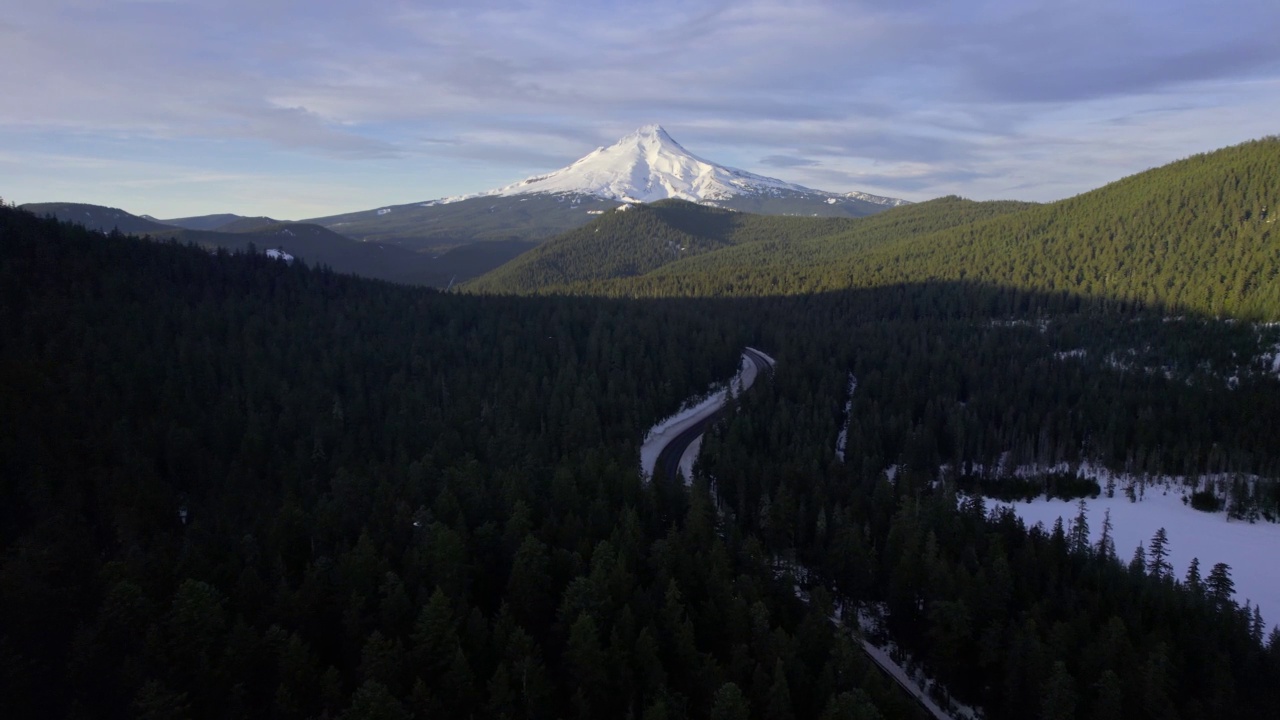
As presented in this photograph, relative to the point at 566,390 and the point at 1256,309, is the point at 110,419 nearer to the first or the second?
the point at 566,390

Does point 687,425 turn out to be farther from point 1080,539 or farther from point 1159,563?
point 1159,563

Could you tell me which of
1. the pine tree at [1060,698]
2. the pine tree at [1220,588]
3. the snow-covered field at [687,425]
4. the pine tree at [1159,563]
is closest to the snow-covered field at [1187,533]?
the pine tree at [1159,563]

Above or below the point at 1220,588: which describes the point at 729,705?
above

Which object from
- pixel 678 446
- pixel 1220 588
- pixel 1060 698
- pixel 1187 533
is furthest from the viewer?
pixel 678 446

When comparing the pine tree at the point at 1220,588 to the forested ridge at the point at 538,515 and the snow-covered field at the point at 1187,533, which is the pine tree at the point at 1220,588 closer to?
the forested ridge at the point at 538,515

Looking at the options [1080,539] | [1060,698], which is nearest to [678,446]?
[1080,539]

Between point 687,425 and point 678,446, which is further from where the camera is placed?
point 687,425
